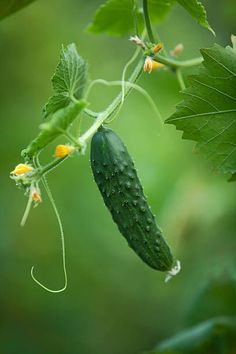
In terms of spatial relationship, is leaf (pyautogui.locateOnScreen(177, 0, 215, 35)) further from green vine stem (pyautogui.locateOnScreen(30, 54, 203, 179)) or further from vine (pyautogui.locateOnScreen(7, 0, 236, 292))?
green vine stem (pyautogui.locateOnScreen(30, 54, 203, 179))

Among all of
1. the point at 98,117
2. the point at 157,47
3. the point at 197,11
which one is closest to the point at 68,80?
the point at 98,117

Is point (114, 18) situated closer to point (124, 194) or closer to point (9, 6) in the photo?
point (9, 6)

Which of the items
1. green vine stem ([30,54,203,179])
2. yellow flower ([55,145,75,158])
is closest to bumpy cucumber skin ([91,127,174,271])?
green vine stem ([30,54,203,179])

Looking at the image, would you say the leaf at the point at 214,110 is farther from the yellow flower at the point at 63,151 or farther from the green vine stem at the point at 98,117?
the yellow flower at the point at 63,151

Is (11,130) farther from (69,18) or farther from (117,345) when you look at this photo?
Result: (117,345)

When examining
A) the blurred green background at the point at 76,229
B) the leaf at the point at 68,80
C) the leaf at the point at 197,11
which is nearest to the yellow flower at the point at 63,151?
the leaf at the point at 68,80

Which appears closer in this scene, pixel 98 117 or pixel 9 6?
pixel 98 117
